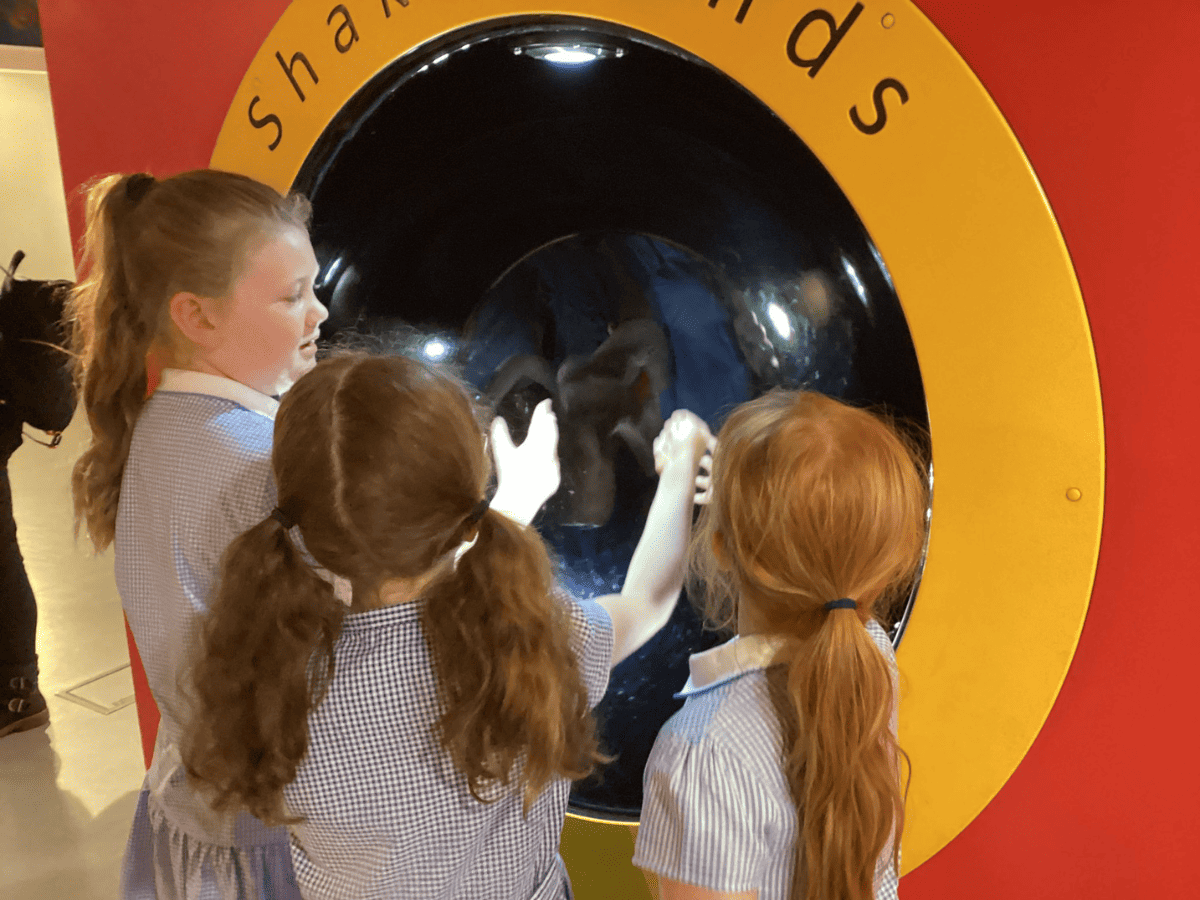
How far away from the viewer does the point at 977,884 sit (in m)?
0.85

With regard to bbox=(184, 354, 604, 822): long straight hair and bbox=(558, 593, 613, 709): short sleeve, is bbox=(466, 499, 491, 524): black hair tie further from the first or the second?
bbox=(558, 593, 613, 709): short sleeve

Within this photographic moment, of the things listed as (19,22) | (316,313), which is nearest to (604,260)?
(316,313)

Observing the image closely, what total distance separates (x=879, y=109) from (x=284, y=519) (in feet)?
1.70

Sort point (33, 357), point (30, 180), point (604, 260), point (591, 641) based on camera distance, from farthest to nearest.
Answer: point (30, 180) < point (33, 357) < point (604, 260) < point (591, 641)

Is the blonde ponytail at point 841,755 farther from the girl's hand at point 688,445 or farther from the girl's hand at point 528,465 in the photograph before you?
the girl's hand at point 528,465

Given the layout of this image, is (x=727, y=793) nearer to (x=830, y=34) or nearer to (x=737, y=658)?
(x=737, y=658)

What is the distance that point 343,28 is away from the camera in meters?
0.94

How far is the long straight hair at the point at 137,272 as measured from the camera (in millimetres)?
962

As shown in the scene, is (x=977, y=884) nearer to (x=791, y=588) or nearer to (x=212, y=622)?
(x=791, y=588)

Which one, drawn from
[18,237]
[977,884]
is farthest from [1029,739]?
[18,237]

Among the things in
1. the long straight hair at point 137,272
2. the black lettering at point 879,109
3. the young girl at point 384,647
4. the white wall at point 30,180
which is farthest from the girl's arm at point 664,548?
the white wall at point 30,180

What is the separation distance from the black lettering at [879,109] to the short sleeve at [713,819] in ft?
1.47

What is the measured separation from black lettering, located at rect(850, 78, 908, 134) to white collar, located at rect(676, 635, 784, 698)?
1.22 ft

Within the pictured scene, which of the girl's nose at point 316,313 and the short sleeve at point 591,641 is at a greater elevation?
the girl's nose at point 316,313
